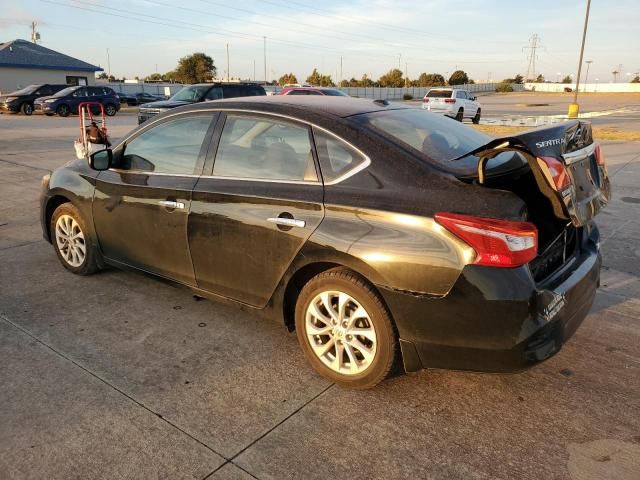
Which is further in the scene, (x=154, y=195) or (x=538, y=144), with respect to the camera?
(x=154, y=195)

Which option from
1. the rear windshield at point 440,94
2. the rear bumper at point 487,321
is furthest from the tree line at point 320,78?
the rear bumper at point 487,321

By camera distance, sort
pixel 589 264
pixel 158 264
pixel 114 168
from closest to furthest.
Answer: pixel 589 264 < pixel 158 264 < pixel 114 168

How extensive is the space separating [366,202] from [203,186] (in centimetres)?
124

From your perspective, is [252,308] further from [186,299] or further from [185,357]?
[186,299]

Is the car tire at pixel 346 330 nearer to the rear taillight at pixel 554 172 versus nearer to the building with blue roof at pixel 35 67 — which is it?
the rear taillight at pixel 554 172

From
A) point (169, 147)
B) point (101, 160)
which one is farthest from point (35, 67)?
point (169, 147)

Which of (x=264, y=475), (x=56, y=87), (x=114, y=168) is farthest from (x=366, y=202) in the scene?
(x=56, y=87)

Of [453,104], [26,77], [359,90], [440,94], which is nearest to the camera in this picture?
[453,104]

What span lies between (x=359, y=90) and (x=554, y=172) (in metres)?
67.7

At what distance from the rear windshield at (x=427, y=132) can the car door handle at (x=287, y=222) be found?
715 millimetres

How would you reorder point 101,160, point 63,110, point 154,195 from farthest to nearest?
point 63,110 → point 101,160 → point 154,195

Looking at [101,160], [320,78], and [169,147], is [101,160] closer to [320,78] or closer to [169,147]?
[169,147]

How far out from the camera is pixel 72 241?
4.63m

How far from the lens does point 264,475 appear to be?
236 centimetres
